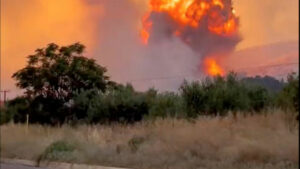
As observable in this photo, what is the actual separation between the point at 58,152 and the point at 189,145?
593 centimetres

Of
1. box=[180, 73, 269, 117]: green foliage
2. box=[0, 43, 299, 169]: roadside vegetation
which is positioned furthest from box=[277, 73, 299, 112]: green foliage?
box=[180, 73, 269, 117]: green foliage

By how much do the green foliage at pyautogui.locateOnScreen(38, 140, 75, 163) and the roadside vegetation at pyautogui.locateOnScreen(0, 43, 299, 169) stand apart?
1.6 inches

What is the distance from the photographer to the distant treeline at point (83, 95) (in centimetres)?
3014

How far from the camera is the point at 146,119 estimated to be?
1266 inches

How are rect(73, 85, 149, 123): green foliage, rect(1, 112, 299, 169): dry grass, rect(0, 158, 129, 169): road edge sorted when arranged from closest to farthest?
rect(1, 112, 299, 169): dry grass < rect(0, 158, 129, 169): road edge < rect(73, 85, 149, 123): green foliage

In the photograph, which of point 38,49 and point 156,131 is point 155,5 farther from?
point 156,131

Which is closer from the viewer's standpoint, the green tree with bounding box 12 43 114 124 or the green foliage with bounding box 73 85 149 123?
the green foliage with bounding box 73 85 149 123

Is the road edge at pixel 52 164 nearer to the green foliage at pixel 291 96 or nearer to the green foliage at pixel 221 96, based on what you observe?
the green foliage at pixel 291 96

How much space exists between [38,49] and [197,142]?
76.7 feet

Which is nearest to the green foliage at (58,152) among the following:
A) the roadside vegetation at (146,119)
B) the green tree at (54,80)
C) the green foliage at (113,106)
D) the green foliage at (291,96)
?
the roadside vegetation at (146,119)

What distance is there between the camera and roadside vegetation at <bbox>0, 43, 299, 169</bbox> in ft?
55.3

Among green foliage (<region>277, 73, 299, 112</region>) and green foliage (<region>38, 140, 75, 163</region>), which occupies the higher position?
green foliage (<region>277, 73, 299, 112</region>)

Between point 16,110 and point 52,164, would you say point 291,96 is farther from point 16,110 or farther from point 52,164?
Result: point 16,110

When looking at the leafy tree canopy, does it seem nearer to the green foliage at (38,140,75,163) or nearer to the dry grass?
the dry grass
